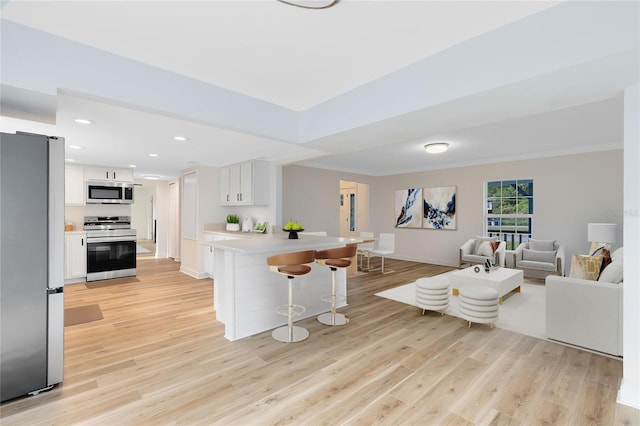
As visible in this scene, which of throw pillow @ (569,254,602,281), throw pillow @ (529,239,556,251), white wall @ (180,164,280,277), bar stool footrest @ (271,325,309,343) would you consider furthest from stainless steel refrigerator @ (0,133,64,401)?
throw pillow @ (529,239,556,251)

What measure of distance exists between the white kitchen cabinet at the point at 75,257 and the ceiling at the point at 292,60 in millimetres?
2696

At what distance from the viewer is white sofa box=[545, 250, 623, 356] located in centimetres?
277

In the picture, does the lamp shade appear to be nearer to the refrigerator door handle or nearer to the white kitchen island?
the white kitchen island

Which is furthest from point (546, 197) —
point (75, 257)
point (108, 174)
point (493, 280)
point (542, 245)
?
point (75, 257)

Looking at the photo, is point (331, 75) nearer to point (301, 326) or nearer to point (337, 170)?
point (301, 326)

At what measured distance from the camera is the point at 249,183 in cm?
539

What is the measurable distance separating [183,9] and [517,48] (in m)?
2.09

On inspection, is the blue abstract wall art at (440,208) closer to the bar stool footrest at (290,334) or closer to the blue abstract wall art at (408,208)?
the blue abstract wall art at (408,208)

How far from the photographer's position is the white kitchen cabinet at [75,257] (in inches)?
219

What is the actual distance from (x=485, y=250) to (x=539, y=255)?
0.92 metres

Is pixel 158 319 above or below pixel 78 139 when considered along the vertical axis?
below

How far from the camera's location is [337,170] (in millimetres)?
7945

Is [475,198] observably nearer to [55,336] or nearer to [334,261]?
[334,261]

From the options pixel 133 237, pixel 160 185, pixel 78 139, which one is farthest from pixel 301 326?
pixel 160 185
